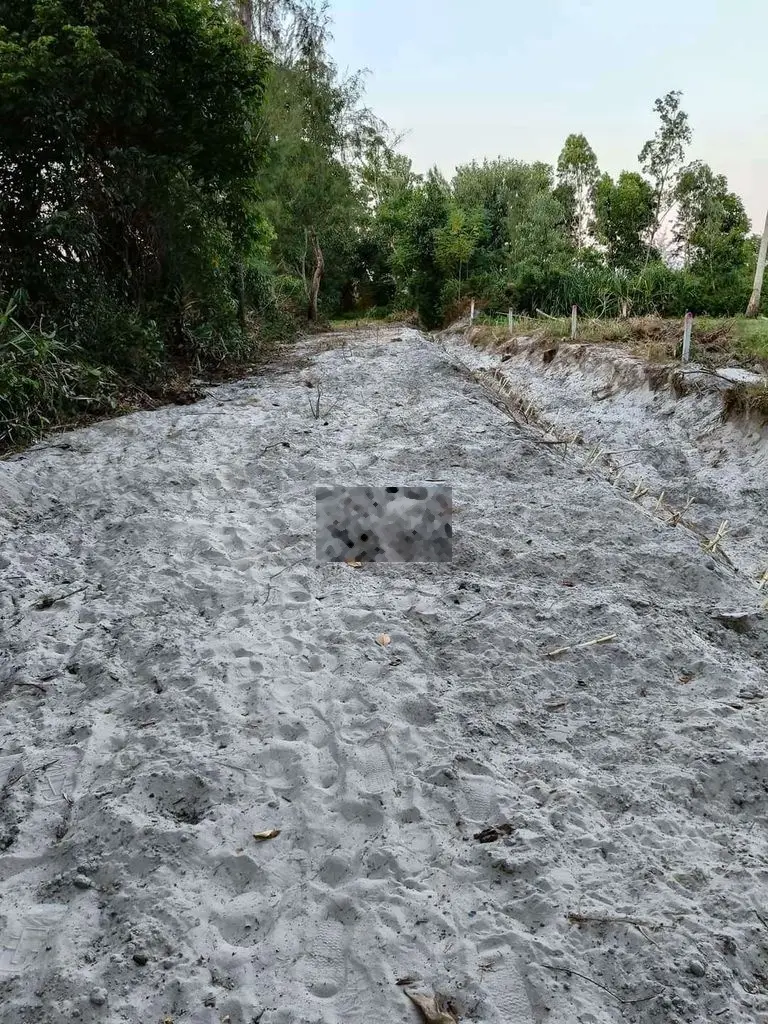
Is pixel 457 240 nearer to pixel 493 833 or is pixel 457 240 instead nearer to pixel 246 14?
pixel 246 14

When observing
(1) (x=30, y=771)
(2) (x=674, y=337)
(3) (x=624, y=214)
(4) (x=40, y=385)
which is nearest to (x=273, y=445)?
(4) (x=40, y=385)

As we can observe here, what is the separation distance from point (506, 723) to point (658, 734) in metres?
0.49

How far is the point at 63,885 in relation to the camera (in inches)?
63.6

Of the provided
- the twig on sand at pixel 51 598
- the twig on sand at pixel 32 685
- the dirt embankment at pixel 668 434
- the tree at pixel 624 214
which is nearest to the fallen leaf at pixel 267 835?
the twig on sand at pixel 32 685

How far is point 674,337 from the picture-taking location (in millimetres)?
7750

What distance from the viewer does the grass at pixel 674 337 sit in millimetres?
6523

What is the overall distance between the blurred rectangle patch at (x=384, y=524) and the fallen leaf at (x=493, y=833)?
1698mm

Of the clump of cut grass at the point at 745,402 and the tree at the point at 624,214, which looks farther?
the tree at the point at 624,214

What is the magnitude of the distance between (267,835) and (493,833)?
1.99 ft

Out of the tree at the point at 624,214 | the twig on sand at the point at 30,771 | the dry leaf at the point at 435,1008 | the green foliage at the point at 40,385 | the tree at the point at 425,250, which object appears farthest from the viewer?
the tree at the point at 624,214

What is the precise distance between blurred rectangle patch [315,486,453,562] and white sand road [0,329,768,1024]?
126mm

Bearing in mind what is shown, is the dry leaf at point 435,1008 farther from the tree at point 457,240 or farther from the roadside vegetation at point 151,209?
the tree at point 457,240

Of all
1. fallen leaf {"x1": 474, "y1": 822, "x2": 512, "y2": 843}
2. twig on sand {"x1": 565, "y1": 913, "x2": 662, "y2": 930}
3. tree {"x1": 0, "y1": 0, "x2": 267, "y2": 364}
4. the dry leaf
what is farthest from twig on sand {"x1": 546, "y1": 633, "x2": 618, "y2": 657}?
tree {"x1": 0, "y1": 0, "x2": 267, "y2": 364}

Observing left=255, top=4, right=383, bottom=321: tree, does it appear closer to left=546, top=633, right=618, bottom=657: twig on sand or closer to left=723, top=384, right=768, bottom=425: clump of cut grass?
left=723, top=384, right=768, bottom=425: clump of cut grass
